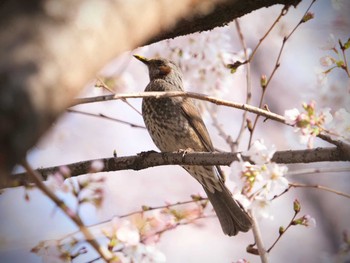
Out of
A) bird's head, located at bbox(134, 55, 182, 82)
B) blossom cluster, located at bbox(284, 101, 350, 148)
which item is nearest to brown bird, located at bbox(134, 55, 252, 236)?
bird's head, located at bbox(134, 55, 182, 82)

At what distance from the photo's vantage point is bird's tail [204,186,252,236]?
9.40 ft

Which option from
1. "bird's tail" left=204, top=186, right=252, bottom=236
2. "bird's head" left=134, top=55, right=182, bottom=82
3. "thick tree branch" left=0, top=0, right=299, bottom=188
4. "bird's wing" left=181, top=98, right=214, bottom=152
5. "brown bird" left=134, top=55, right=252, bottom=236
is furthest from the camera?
"bird's head" left=134, top=55, right=182, bottom=82

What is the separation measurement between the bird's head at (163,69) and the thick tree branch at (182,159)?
3.82 ft

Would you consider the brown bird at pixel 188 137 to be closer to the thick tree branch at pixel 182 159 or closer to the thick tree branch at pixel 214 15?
the thick tree branch at pixel 182 159

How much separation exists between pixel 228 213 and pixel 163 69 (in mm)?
1247

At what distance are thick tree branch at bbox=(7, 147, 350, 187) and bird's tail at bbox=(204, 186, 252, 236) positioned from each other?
2.44ft

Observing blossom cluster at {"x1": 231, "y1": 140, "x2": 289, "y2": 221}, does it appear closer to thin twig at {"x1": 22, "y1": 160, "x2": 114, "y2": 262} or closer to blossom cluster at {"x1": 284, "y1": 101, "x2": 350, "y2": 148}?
blossom cluster at {"x1": 284, "y1": 101, "x2": 350, "y2": 148}

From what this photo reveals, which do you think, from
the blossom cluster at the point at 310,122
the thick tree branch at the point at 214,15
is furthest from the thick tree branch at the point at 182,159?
the thick tree branch at the point at 214,15

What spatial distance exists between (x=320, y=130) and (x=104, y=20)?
1.07m

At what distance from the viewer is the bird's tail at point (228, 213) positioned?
2.87 meters

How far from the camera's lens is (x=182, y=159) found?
2170mm

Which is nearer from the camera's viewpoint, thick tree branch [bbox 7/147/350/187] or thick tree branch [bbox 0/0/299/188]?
thick tree branch [bbox 0/0/299/188]

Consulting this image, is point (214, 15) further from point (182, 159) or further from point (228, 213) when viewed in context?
point (228, 213)

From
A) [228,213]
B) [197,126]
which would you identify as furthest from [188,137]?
[228,213]
